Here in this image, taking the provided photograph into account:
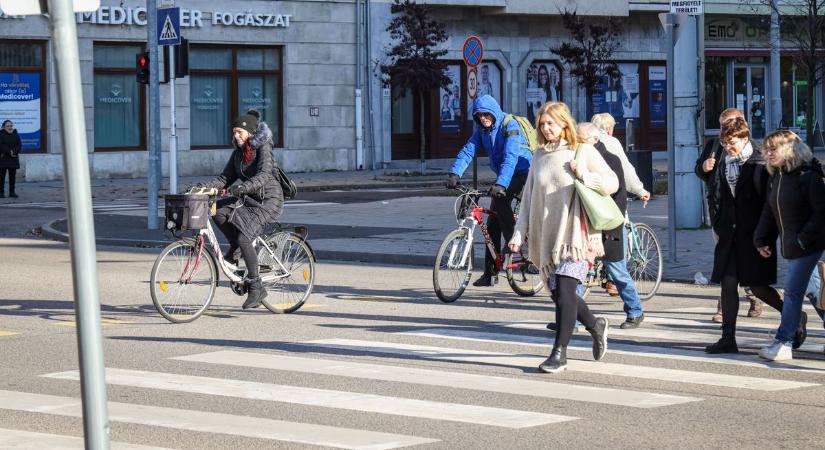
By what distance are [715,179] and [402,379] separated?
2945 mm

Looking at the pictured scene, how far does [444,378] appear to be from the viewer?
913 cm

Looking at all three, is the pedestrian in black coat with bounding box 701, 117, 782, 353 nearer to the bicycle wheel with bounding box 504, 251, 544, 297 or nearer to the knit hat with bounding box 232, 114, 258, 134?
the bicycle wheel with bounding box 504, 251, 544, 297

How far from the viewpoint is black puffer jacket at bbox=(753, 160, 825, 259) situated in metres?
9.43

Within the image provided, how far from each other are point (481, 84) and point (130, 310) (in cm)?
3028

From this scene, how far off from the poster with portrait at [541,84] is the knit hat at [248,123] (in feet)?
105

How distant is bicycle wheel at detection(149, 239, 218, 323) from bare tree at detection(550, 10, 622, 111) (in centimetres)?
3067

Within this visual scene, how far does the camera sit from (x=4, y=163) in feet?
98.4

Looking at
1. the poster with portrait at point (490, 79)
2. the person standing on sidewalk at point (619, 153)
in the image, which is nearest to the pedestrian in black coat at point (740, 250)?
the person standing on sidewalk at point (619, 153)

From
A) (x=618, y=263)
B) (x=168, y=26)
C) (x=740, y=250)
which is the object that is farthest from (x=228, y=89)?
(x=740, y=250)

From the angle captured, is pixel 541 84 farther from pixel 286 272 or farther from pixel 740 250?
pixel 740 250

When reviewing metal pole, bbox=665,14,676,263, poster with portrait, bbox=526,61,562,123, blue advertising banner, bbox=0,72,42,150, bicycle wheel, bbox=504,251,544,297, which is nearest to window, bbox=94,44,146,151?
blue advertising banner, bbox=0,72,42,150

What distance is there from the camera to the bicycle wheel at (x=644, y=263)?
13406 mm

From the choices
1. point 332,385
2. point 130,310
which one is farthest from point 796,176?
point 130,310

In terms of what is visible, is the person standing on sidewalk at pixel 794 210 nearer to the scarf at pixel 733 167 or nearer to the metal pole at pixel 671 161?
the scarf at pixel 733 167
